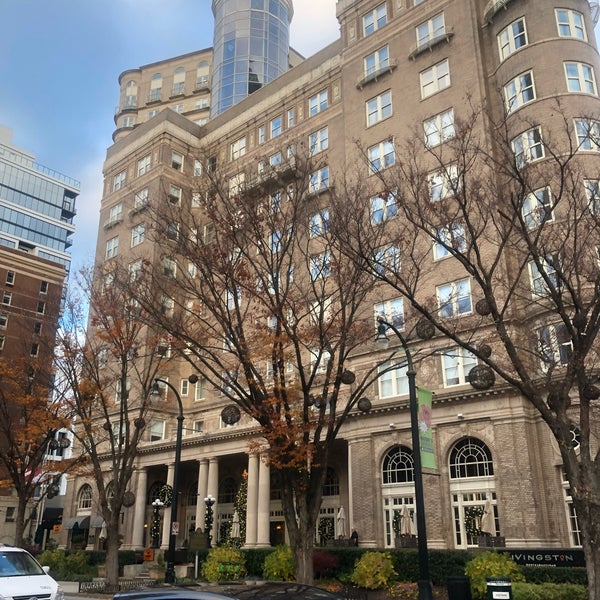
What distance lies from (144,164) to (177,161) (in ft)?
10.6

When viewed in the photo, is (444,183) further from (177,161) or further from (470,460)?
(177,161)

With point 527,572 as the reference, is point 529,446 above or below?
above

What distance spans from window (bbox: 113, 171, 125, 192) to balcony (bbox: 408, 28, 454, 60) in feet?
99.6

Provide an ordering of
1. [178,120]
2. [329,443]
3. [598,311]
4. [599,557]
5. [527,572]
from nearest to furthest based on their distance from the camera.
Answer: [599,557] → [598,311] → [329,443] → [527,572] → [178,120]

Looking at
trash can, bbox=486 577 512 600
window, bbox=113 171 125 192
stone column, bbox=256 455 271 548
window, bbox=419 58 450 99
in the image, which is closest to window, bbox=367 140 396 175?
window, bbox=419 58 450 99

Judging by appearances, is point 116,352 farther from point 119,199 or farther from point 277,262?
point 119,199

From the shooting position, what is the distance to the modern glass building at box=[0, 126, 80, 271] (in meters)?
118

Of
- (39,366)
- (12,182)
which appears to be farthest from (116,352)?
(12,182)

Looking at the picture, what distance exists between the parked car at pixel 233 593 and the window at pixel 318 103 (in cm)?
4141

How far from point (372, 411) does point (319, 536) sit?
9.06 meters

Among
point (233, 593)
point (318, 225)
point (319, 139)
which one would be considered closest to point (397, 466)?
point (318, 225)

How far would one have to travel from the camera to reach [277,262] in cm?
2012

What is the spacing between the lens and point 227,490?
44.0 meters

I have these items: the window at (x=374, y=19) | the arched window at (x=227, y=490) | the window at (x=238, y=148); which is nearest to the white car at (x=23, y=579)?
the arched window at (x=227, y=490)
